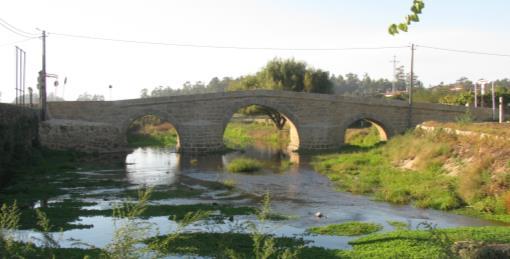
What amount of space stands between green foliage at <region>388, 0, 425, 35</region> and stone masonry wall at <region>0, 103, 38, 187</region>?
17881mm

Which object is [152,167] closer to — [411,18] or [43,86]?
[43,86]

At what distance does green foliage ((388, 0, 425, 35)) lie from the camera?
4.26 m

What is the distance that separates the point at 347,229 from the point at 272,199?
5.35m

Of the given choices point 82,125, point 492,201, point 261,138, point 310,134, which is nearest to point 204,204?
point 492,201

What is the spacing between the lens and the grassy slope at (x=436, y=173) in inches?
647

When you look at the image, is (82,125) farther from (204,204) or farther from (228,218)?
(228,218)

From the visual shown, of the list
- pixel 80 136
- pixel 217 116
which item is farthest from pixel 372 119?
pixel 80 136

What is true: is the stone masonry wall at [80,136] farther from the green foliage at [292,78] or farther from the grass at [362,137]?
the green foliage at [292,78]

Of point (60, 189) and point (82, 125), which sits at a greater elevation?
point (82, 125)

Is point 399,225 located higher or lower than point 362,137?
lower

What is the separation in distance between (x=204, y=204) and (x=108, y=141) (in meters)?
18.1

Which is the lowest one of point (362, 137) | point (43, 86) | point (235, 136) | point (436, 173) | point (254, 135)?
point (436, 173)

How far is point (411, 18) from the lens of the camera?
436cm

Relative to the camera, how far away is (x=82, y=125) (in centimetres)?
3181
